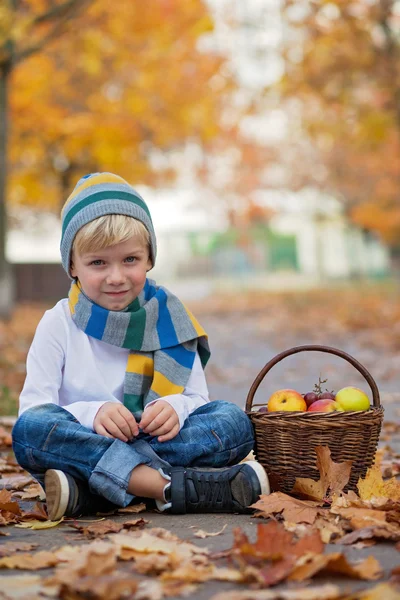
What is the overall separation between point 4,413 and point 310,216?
3458cm

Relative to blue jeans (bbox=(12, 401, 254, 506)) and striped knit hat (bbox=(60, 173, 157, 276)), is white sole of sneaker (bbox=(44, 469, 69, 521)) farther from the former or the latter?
striped knit hat (bbox=(60, 173, 157, 276))

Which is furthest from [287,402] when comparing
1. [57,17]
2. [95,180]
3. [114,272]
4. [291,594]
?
[57,17]

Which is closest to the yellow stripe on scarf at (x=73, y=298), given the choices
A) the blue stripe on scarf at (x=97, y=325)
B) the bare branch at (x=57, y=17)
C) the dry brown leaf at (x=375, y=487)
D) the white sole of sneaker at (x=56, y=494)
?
the blue stripe on scarf at (x=97, y=325)

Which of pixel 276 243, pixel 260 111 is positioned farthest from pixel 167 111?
pixel 276 243

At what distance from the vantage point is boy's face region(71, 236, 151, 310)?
10.2ft

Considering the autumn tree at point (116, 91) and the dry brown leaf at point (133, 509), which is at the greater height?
the autumn tree at point (116, 91)

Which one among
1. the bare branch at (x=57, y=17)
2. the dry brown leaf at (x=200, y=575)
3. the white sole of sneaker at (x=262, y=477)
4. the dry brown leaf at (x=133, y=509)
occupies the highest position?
the bare branch at (x=57, y=17)

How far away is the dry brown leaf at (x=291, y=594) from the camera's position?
189 centimetres

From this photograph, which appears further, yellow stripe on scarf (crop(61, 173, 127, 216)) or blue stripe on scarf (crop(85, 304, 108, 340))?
yellow stripe on scarf (crop(61, 173, 127, 216))

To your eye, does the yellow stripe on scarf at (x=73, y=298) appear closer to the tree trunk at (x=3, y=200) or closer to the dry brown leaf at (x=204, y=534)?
the dry brown leaf at (x=204, y=534)

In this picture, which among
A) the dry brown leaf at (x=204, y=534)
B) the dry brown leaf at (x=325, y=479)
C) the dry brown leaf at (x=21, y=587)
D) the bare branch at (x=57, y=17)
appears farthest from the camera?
the bare branch at (x=57, y=17)

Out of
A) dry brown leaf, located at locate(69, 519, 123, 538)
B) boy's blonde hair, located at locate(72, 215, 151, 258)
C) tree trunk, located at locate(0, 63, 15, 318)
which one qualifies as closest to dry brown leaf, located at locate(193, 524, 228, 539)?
dry brown leaf, located at locate(69, 519, 123, 538)

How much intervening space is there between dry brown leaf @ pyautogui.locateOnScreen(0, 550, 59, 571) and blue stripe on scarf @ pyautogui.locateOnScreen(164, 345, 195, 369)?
1.09 metres

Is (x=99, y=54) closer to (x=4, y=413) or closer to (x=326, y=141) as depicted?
(x=4, y=413)
